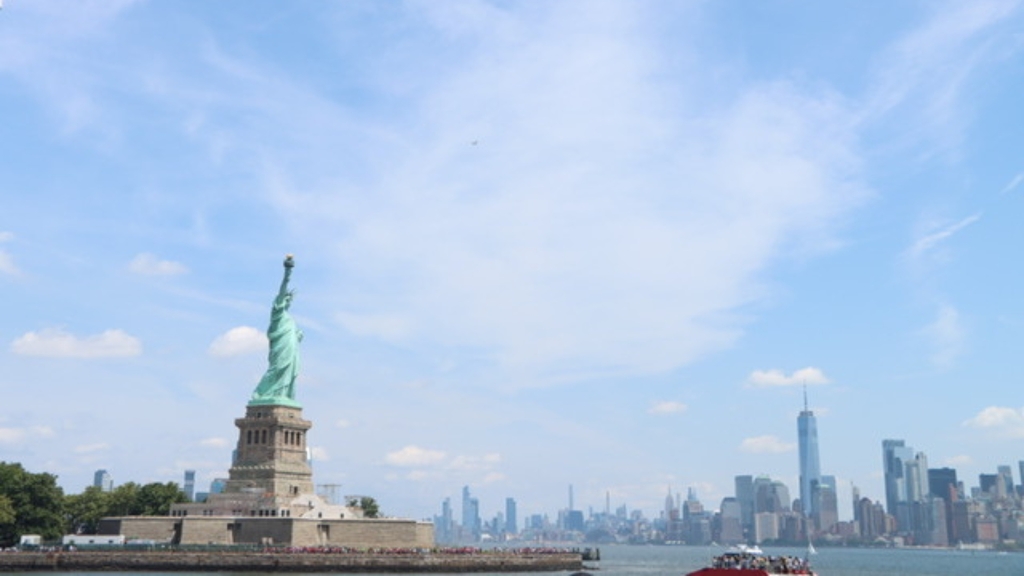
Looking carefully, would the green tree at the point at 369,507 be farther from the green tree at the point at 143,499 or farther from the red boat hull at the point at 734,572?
the red boat hull at the point at 734,572

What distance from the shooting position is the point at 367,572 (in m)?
86.4

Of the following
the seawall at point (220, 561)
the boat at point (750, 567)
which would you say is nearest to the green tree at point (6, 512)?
the seawall at point (220, 561)

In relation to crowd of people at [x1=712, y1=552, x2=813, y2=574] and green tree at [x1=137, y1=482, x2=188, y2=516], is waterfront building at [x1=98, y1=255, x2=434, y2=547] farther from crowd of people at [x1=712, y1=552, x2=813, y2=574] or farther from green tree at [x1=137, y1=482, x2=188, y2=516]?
crowd of people at [x1=712, y1=552, x2=813, y2=574]

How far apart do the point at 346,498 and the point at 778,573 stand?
256ft

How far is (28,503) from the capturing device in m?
99.1

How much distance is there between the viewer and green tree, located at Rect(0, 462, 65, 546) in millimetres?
98062

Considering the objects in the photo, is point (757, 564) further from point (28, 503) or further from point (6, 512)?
point (28, 503)

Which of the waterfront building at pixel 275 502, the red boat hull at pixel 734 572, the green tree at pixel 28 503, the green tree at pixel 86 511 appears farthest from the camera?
the green tree at pixel 86 511

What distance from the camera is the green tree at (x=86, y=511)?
11256cm

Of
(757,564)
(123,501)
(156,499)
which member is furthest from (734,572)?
(123,501)

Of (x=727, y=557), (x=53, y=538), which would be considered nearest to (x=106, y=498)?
(x=53, y=538)

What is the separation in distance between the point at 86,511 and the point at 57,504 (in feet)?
40.1

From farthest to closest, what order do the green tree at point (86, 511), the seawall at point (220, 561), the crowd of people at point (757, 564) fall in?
1. the green tree at point (86, 511)
2. the seawall at point (220, 561)
3. the crowd of people at point (757, 564)

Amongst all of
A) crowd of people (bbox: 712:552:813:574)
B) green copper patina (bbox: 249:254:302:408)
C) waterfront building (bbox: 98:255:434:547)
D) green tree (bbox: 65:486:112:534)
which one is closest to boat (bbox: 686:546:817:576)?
crowd of people (bbox: 712:552:813:574)
